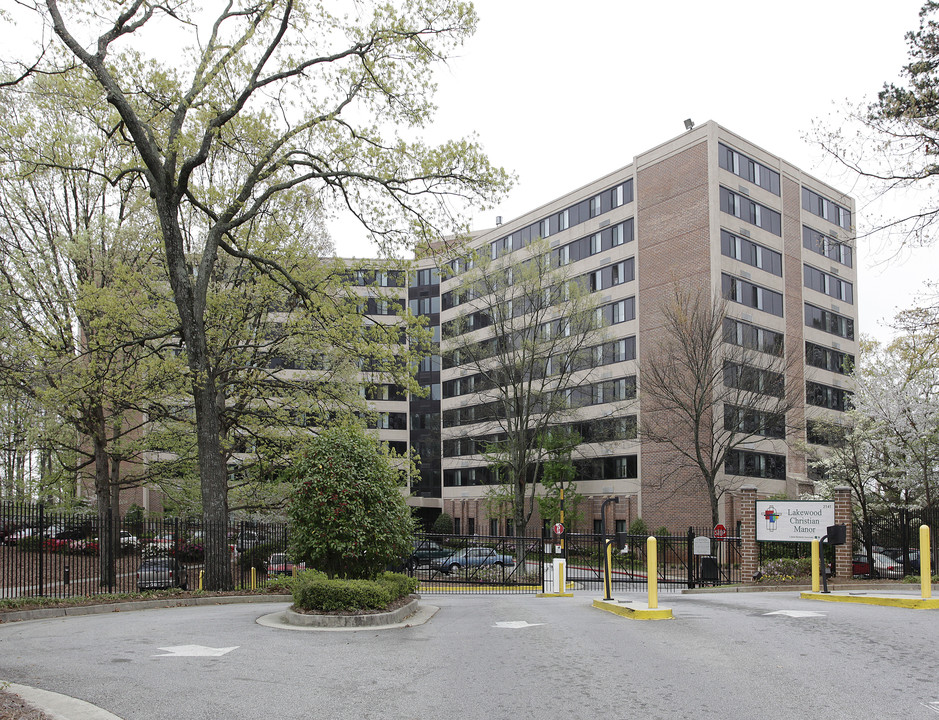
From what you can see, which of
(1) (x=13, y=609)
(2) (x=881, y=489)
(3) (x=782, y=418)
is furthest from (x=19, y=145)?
(2) (x=881, y=489)

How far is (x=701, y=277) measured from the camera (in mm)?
47969

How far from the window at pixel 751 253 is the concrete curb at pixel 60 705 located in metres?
46.5

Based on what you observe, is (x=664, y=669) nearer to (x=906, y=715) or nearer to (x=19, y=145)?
(x=906, y=715)

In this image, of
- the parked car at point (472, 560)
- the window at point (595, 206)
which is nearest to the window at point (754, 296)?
the window at point (595, 206)

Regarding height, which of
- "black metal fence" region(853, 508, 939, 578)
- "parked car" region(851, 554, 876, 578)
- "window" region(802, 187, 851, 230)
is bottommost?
"parked car" region(851, 554, 876, 578)

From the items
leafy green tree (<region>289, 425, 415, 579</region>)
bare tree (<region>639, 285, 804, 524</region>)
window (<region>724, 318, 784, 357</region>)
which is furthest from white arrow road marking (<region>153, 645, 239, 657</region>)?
window (<region>724, 318, 784, 357</region>)

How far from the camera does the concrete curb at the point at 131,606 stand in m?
14.6

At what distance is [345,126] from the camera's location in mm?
21625

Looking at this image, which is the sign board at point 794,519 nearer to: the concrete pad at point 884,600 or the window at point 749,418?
the concrete pad at point 884,600

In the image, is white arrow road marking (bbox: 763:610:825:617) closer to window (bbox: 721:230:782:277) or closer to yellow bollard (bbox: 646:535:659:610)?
yellow bollard (bbox: 646:535:659:610)

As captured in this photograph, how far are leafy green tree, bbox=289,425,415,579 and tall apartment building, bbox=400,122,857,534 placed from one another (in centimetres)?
3138

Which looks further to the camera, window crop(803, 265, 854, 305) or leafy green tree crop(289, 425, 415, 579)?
window crop(803, 265, 854, 305)

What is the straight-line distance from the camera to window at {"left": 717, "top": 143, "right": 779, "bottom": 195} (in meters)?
49.8

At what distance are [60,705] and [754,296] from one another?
1926 inches
